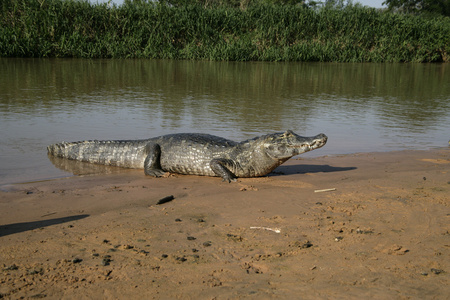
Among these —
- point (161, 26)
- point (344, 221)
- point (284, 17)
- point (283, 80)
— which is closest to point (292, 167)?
point (344, 221)

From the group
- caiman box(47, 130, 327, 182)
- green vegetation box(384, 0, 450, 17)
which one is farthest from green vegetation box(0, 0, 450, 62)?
green vegetation box(384, 0, 450, 17)

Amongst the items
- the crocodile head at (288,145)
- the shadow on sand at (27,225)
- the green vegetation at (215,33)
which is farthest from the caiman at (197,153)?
the green vegetation at (215,33)

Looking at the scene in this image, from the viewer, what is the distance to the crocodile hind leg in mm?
6098

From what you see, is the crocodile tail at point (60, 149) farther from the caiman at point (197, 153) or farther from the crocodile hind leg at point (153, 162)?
the crocodile hind leg at point (153, 162)

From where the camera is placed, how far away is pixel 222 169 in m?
5.85

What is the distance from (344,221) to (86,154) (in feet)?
13.4

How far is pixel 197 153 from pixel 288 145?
121 centimetres

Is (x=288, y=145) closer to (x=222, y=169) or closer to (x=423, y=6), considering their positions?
(x=222, y=169)

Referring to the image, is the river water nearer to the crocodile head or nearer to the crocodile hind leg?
the crocodile hind leg

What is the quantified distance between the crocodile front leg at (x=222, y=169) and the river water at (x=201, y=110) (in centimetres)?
179

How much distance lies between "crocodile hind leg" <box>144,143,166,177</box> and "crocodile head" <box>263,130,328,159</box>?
1465 mm

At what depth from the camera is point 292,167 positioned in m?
6.38

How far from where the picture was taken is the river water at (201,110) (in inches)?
299

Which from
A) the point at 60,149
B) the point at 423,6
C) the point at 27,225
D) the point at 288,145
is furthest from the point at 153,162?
the point at 423,6
